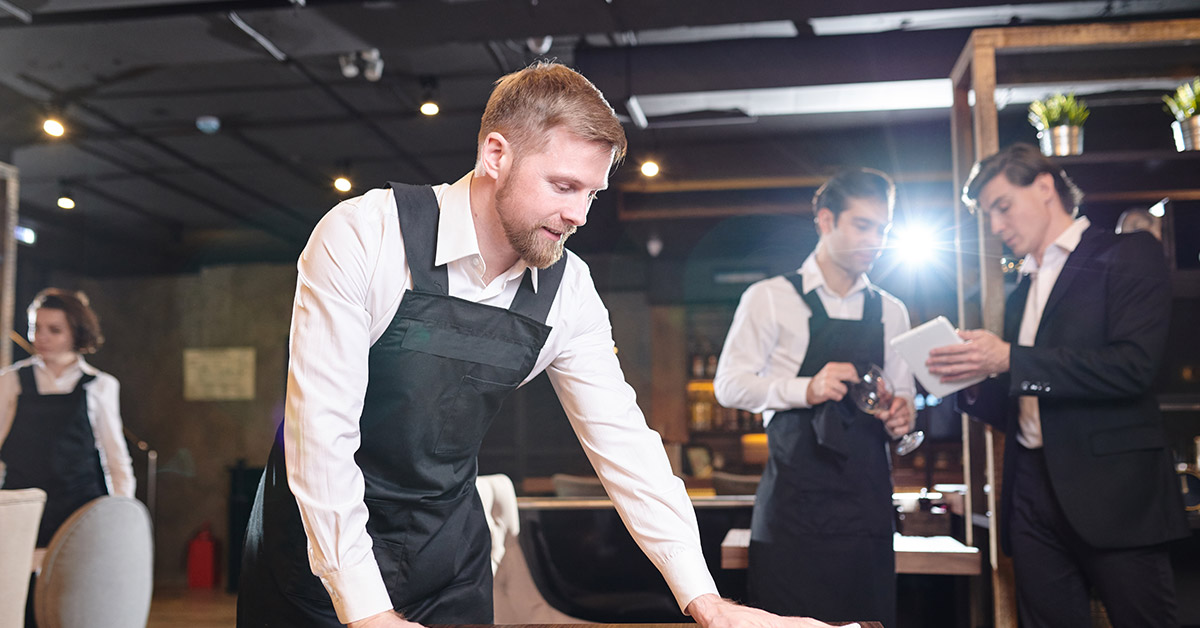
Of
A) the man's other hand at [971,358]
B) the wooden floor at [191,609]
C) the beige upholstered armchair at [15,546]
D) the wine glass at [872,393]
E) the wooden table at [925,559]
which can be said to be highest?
the man's other hand at [971,358]

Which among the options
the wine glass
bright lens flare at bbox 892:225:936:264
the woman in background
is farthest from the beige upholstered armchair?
bright lens flare at bbox 892:225:936:264

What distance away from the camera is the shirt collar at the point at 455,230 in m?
1.32

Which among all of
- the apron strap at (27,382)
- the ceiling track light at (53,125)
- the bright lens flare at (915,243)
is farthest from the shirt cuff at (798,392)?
the ceiling track light at (53,125)

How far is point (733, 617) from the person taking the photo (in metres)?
1.13

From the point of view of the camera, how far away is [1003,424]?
240 cm

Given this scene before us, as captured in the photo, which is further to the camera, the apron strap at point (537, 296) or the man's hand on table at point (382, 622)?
the apron strap at point (537, 296)

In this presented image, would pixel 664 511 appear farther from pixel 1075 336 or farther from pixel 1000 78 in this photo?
pixel 1000 78

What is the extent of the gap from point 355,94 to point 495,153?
433 cm

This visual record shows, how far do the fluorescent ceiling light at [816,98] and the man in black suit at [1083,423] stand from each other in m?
2.35

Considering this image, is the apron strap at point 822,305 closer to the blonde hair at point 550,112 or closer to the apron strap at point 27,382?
the blonde hair at point 550,112

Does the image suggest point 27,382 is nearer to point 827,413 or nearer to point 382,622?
point 827,413

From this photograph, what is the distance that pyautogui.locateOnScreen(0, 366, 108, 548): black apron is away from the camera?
4.07m

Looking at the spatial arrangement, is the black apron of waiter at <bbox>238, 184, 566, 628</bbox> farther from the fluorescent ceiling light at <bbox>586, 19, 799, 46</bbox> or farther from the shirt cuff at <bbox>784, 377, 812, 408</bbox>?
the fluorescent ceiling light at <bbox>586, 19, 799, 46</bbox>

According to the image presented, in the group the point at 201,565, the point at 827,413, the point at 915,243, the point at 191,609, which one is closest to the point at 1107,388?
the point at 827,413
